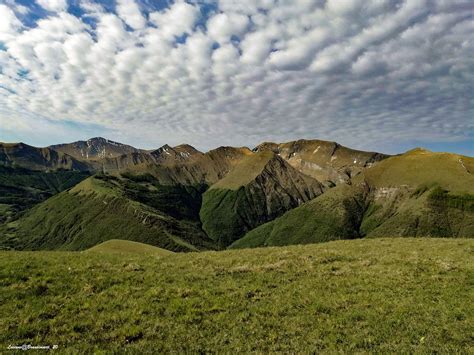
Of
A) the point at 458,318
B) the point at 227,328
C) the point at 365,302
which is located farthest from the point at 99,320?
the point at 458,318

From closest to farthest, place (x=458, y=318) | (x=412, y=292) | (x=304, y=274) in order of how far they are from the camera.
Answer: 1. (x=458, y=318)
2. (x=412, y=292)
3. (x=304, y=274)

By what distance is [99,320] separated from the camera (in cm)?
1423

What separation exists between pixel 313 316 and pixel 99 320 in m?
9.88

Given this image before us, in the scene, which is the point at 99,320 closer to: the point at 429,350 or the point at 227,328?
the point at 227,328

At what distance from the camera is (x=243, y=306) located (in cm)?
1653

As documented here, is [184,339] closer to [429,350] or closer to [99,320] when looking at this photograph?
[99,320]

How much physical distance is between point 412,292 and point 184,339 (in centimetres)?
1366

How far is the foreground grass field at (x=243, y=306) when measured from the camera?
12602 mm

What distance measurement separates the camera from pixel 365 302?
1692 cm

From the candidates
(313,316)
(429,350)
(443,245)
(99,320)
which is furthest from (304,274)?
(443,245)

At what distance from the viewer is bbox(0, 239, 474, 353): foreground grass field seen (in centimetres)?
1260

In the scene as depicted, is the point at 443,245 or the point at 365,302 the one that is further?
the point at 443,245

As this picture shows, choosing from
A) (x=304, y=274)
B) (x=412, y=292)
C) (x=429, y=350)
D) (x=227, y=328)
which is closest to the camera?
(x=429, y=350)

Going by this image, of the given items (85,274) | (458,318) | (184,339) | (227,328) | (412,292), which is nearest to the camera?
(184,339)
